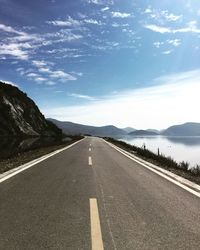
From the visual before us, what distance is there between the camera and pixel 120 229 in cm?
530

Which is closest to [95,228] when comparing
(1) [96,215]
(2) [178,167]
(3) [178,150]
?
(1) [96,215]

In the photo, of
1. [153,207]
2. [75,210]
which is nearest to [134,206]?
[153,207]

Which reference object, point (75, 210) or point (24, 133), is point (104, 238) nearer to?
point (75, 210)

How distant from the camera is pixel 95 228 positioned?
17.5ft

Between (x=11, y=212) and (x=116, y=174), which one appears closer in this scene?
(x=11, y=212)

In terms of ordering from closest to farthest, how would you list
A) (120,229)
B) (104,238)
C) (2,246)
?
(2,246) < (104,238) < (120,229)

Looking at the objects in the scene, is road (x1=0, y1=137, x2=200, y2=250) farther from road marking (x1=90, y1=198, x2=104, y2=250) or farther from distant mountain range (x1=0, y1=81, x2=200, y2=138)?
distant mountain range (x1=0, y1=81, x2=200, y2=138)

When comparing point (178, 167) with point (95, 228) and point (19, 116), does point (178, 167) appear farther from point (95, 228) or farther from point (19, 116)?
point (19, 116)

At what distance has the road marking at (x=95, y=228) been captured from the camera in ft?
15.1

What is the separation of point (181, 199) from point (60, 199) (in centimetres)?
297

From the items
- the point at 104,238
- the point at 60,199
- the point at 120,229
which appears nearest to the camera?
the point at 104,238

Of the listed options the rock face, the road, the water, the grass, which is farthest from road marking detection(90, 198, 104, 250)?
the rock face

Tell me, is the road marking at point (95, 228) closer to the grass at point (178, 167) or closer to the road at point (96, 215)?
the road at point (96, 215)

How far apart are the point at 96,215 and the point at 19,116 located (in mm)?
85972
